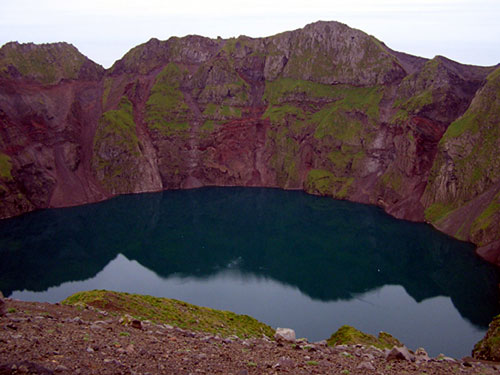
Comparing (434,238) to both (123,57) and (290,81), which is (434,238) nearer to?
(290,81)

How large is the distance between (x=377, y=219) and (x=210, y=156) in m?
70.2

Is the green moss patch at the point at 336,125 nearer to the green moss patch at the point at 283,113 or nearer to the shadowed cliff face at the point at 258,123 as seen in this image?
the shadowed cliff face at the point at 258,123

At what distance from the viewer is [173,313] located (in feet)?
134

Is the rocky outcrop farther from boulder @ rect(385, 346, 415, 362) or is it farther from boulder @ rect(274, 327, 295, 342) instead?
boulder @ rect(274, 327, 295, 342)

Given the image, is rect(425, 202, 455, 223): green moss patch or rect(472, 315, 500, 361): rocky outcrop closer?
rect(472, 315, 500, 361): rocky outcrop

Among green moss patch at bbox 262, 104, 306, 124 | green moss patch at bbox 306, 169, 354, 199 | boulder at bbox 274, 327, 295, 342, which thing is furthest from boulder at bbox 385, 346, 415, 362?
green moss patch at bbox 262, 104, 306, 124

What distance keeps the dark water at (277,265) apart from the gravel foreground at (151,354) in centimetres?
2722

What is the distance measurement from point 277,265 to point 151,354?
205ft

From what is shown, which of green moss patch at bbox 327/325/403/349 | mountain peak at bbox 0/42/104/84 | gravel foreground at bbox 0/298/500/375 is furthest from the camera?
mountain peak at bbox 0/42/104/84

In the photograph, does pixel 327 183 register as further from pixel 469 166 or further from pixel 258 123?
pixel 469 166

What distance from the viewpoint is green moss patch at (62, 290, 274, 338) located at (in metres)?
37.7

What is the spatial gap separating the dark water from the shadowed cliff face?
13.1 meters

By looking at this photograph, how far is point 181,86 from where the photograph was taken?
17250cm

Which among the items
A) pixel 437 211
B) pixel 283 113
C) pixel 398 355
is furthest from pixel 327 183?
pixel 398 355
